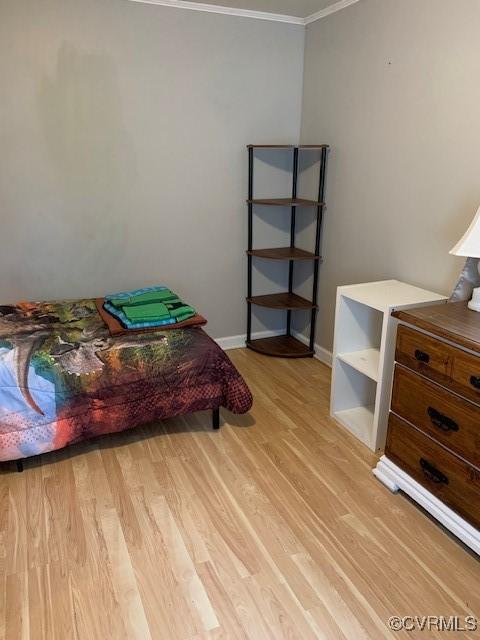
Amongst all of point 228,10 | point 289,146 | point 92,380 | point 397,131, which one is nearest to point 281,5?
point 228,10

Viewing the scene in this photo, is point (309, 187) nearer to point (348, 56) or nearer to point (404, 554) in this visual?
point (348, 56)

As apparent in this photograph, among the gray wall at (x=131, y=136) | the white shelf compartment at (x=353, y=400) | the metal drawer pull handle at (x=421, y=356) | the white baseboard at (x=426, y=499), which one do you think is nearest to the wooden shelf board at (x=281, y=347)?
the gray wall at (x=131, y=136)

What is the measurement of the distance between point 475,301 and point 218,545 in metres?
1.44

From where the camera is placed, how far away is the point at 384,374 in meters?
2.30

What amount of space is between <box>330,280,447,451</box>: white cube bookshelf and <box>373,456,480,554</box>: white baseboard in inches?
9.6

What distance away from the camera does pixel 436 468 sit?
1.94 meters

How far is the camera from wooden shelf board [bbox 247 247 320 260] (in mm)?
3340

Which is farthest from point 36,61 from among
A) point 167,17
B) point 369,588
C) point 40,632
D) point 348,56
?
point 369,588

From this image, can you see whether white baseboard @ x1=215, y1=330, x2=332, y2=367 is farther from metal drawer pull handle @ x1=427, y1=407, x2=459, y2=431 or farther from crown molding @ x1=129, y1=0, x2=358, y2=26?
crown molding @ x1=129, y1=0, x2=358, y2=26

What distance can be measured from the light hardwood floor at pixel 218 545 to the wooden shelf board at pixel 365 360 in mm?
389

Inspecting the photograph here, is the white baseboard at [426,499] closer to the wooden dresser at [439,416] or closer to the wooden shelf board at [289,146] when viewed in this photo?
the wooden dresser at [439,416]

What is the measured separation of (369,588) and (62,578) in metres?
1.08

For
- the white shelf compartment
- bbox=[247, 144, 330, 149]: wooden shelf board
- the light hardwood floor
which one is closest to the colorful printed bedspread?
the light hardwood floor

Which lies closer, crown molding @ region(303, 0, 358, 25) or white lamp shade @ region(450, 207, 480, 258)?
white lamp shade @ region(450, 207, 480, 258)
